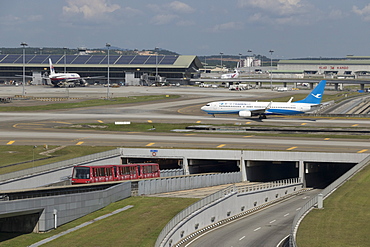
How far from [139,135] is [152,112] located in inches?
1684

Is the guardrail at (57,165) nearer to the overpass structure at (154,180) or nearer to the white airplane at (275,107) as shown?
the overpass structure at (154,180)

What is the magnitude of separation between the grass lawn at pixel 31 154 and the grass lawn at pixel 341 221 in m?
36.4

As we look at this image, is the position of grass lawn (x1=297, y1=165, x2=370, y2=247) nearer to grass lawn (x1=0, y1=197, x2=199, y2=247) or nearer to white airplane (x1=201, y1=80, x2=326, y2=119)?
grass lawn (x1=0, y1=197, x2=199, y2=247)

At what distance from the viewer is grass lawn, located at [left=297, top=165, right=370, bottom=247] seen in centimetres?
4188

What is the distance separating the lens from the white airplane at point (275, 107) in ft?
388

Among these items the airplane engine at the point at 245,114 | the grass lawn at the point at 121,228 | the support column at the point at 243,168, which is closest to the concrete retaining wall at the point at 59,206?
the grass lawn at the point at 121,228

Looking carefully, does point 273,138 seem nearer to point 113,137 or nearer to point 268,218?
point 113,137

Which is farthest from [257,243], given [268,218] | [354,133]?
[354,133]

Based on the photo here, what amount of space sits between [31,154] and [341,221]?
4640 centimetres

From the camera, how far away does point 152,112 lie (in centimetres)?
13950

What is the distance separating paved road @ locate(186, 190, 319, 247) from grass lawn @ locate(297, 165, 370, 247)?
11.2 ft

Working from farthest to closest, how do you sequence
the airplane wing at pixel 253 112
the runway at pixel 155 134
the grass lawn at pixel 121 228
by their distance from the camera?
1. the airplane wing at pixel 253 112
2. the runway at pixel 155 134
3. the grass lawn at pixel 121 228

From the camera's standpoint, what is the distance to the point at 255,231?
51.6 metres

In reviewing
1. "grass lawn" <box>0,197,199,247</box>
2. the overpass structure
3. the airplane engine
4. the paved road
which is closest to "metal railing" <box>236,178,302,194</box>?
the overpass structure
